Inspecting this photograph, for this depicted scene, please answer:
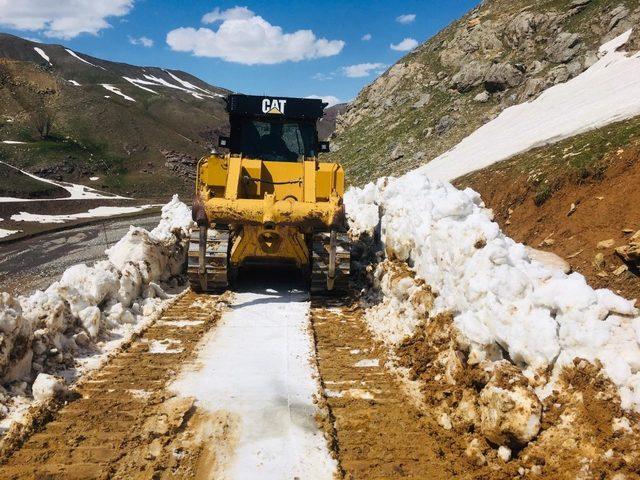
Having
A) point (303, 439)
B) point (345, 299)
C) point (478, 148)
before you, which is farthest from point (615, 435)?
point (478, 148)

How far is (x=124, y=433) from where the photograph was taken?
14.6 feet

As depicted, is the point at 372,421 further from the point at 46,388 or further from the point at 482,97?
the point at 482,97

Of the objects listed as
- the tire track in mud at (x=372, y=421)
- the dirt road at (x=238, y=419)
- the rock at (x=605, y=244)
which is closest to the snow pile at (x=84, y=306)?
the dirt road at (x=238, y=419)

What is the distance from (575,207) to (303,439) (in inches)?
277

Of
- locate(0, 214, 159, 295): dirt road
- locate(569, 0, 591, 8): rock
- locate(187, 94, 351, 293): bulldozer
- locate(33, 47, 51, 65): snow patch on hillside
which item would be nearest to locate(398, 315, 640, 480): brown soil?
locate(187, 94, 351, 293): bulldozer

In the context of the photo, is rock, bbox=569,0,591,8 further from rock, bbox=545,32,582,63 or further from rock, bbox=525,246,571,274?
rock, bbox=525,246,571,274

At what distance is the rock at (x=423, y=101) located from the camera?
4022 centimetres

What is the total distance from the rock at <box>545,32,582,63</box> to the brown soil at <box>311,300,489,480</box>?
30.7m

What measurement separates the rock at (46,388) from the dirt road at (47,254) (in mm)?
7830

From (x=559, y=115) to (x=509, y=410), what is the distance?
18418mm

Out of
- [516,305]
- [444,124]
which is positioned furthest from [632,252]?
[444,124]

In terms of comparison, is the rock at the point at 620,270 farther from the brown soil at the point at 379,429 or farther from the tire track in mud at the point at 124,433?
the tire track in mud at the point at 124,433

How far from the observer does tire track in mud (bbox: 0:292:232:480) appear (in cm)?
397

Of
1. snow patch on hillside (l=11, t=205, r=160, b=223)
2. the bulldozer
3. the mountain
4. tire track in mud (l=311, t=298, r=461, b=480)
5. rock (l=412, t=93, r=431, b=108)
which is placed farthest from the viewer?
the mountain
